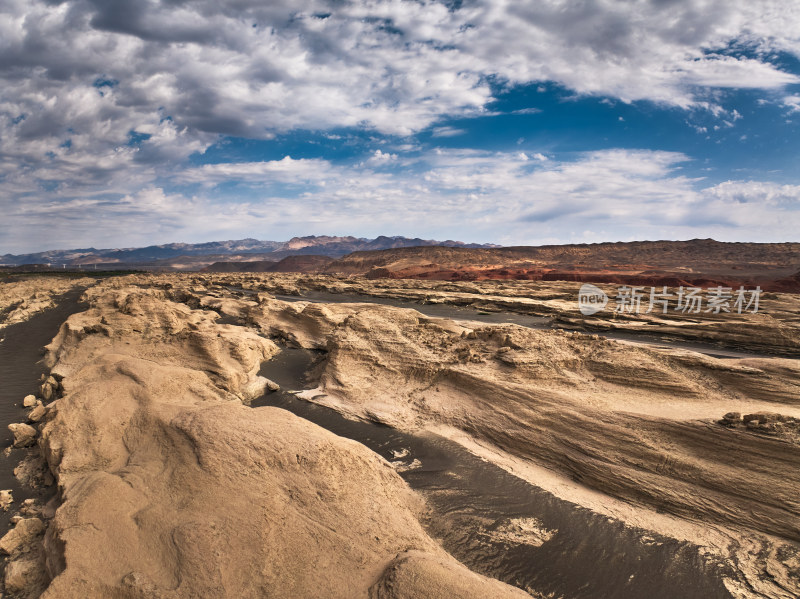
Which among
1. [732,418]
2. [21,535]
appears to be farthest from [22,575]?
[732,418]

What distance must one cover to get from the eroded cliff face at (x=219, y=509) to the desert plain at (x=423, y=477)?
19 millimetres

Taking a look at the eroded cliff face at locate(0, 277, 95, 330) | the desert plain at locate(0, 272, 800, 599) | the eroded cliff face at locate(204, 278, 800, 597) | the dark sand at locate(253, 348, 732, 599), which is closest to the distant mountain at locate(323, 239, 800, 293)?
the eroded cliff face at locate(204, 278, 800, 597)

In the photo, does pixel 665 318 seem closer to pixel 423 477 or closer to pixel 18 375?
pixel 423 477

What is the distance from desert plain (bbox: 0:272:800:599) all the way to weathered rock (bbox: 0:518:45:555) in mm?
18

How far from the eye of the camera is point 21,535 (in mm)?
3723

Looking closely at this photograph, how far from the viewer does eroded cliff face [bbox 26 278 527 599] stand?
2.99m

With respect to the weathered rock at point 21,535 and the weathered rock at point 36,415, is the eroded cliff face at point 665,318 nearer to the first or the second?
the weathered rock at point 21,535

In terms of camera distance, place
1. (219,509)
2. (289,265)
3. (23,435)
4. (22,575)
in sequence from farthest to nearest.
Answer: (289,265) < (23,435) < (219,509) < (22,575)

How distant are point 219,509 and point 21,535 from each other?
82.2 inches

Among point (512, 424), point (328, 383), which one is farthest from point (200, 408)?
point (512, 424)

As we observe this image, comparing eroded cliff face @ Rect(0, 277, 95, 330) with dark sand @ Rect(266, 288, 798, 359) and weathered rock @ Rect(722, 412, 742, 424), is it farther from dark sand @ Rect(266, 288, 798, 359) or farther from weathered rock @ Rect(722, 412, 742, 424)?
weathered rock @ Rect(722, 412, 742, 424)

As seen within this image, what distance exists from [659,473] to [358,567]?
3921 millimetres

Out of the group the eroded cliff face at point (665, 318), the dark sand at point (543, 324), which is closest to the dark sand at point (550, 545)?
the dark sand at point (543, 324)

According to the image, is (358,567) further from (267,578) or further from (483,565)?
(483,565)
